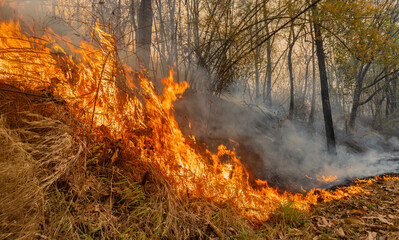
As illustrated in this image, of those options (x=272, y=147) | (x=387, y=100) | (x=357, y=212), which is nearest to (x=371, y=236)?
(x=357, y=212)

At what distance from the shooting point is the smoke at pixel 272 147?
19.1 feet

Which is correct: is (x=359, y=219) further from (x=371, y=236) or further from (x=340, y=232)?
(x=340, y=232)

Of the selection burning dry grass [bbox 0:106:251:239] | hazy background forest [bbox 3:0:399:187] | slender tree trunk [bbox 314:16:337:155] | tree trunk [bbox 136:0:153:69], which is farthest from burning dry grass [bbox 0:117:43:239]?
slender tree trunk [bbox 314:16:337:155]

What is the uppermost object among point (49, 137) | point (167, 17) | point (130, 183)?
point (167, 17)

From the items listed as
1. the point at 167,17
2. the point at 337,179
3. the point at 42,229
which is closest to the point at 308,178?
the point at 337,179

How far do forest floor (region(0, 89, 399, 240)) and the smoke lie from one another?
2.67 m

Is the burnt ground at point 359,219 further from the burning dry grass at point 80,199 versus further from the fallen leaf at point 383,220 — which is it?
the burning dry grass at point 80,199

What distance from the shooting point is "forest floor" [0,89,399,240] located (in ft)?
6.00

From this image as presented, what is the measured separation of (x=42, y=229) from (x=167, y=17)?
50.7ft

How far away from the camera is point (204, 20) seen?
5996mm

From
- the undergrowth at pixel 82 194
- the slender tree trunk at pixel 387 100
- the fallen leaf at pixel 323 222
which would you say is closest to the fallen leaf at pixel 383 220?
the fallen leaf at pixel 323 222

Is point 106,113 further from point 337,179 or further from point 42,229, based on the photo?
point 337,179

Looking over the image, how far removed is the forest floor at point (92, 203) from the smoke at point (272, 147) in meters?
2.67

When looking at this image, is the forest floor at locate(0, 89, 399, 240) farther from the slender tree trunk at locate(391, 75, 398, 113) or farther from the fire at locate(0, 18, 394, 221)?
the slender tree trunk at locate(391, 75, 398, 113)
